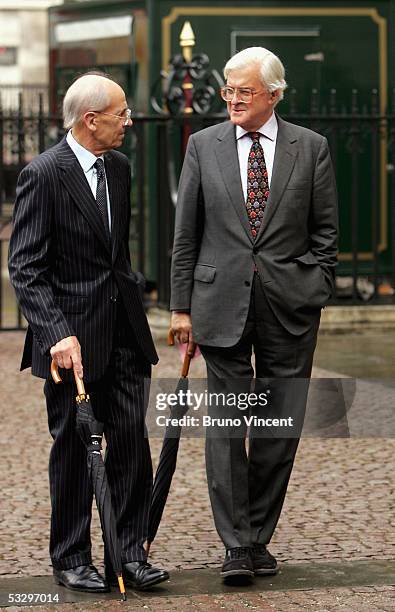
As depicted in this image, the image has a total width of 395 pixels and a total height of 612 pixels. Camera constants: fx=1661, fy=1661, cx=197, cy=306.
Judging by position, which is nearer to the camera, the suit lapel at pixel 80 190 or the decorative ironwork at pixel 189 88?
the suit lapel at pixel 80 190

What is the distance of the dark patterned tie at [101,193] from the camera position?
578 centimetres

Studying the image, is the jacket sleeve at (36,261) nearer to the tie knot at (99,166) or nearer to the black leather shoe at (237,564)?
the tie knot at (99,166)

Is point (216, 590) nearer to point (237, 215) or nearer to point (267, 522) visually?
point (267, 522)

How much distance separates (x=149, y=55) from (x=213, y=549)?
333 inches

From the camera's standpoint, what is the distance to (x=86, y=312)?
575 centimetres

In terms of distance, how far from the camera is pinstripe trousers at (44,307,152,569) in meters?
5.83

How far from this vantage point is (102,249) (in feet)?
18.9

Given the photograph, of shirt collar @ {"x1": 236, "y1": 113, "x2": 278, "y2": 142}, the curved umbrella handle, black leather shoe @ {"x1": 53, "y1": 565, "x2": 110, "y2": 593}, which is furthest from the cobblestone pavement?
shirt collar @ {"x1": 236, "y1": 113, "x2": 278, "y2": 142}

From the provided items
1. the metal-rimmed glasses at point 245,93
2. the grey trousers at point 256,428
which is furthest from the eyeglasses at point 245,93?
the grey trousers at point 256,428

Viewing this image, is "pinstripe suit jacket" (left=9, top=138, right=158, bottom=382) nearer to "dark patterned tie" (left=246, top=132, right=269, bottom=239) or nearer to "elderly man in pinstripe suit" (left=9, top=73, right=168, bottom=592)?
"elderly man in pinstripe suit" (left=9, top=73, right=168, bottom=592)

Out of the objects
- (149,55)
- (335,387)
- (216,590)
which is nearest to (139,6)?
(149,55)

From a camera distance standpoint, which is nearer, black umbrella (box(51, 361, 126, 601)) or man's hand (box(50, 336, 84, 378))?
black umbrella (box(51, 361, 126, 601))

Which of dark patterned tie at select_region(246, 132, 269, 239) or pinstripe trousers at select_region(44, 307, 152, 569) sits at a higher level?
dark patterned tie at select_region(246, 132, 269, 239)

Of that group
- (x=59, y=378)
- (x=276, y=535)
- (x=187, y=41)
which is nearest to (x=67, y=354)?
(x=59, y=378)
